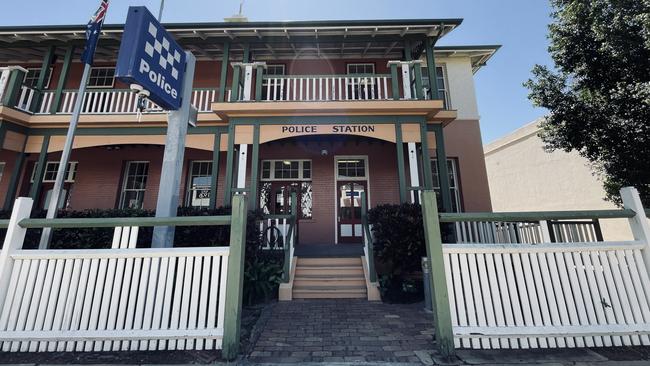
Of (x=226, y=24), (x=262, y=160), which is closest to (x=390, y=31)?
(x=226, y=24)

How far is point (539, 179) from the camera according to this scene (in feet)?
49.2

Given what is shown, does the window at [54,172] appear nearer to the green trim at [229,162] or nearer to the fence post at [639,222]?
the green trim at [229,162]

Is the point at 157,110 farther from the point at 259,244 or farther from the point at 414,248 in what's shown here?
the point at 414,248

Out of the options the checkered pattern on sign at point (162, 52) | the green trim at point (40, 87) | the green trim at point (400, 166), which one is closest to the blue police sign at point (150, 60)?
the checkered pattern on sign at point (162, 52)

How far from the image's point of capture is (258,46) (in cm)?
875

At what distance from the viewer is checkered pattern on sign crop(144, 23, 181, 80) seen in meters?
3.57

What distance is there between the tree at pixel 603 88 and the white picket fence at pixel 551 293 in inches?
209

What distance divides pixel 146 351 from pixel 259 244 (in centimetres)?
300

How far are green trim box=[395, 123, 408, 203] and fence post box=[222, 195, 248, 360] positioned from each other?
4.53 metres

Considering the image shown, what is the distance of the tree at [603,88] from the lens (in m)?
6.20

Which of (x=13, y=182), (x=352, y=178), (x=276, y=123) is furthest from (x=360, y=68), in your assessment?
(x=13, y=182)

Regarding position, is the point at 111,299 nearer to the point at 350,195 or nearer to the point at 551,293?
the point at 551,293

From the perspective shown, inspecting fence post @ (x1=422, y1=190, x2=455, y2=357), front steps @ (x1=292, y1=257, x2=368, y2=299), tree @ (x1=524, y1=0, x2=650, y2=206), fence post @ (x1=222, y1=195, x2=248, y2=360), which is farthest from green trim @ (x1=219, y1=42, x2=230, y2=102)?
tree @ (x1=524, y1=0, x2=650, y2=206)

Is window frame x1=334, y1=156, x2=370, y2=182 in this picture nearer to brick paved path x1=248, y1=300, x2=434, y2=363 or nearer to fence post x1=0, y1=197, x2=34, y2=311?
brick paved path x1=248, y1=300, x2=434, y2=363
